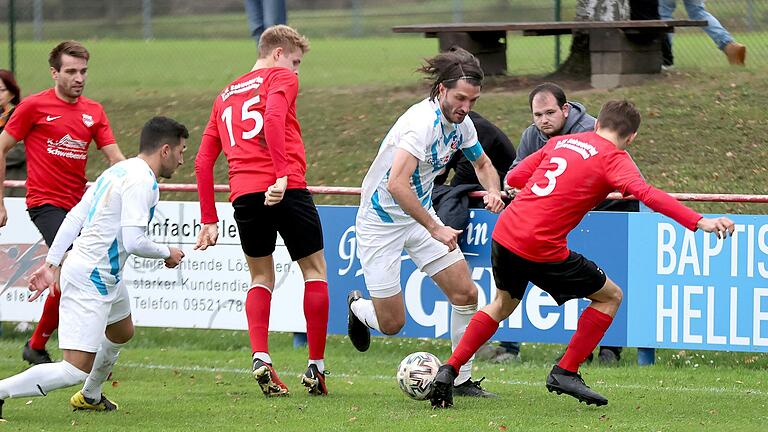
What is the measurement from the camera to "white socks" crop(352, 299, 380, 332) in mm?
8391

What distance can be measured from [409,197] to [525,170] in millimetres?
693

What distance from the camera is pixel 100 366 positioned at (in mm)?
7629

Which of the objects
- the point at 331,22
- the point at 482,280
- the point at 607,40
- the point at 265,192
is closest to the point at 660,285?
the point at 482,280

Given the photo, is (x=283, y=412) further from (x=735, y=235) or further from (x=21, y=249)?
(x=21, y=249)

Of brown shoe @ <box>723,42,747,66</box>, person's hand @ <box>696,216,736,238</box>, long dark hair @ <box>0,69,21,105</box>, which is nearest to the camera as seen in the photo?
person's hand @ <box>696,216,736,238</box>

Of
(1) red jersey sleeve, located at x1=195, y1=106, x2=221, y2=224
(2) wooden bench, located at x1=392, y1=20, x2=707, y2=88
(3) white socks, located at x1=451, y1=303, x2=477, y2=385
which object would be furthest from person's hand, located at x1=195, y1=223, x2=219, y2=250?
(2) wooden bench, located at x1=392, y1=20, x2=707, y2=88

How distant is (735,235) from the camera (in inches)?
360

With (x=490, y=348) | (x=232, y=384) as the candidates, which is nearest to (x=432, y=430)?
(x=232, y=384)

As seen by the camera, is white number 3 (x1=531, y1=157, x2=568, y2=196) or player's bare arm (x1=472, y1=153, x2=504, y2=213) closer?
white number 3 (x1=531, y1=157, x2=568, y2=196)

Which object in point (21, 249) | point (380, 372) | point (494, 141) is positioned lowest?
point (380, 372)

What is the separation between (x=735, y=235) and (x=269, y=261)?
337 cm

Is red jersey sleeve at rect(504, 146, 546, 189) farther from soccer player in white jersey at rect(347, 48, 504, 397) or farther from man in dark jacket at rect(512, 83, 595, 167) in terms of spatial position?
man in dark jacket at rect(512, 83, 595, 167)

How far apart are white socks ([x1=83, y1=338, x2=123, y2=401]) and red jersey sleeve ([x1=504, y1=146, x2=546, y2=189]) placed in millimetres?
2561

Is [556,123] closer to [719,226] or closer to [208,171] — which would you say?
[208,171]
